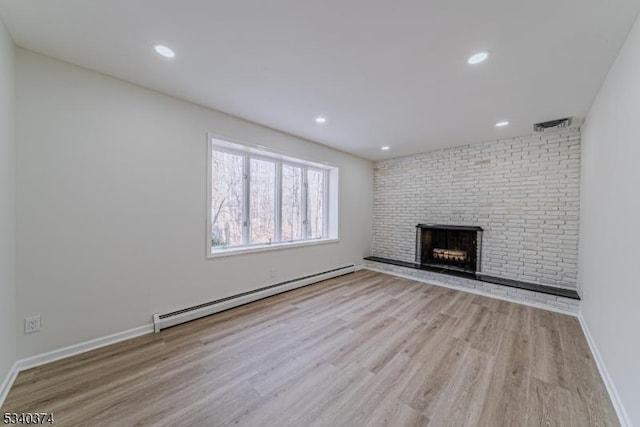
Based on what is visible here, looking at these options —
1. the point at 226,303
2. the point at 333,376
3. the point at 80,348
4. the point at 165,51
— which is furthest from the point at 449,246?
the point at 80,348

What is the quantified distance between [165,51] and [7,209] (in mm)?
1658

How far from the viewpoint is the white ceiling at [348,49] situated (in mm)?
1493

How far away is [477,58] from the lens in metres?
1.93

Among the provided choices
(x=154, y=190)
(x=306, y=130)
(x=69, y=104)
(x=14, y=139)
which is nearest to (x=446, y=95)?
(x=306, y=130)

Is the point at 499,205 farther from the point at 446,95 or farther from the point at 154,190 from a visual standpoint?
the point at 154,190

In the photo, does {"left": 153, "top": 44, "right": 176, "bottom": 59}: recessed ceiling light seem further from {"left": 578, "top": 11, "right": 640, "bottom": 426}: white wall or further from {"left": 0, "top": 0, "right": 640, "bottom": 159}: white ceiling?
{"left": 578, "top": 11, "right": 640, "bottom": 426}: white wall

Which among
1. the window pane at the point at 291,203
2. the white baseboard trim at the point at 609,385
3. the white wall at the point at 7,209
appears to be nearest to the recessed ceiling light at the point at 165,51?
the white wall at the point at 7,209

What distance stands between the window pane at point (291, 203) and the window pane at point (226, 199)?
84 cm

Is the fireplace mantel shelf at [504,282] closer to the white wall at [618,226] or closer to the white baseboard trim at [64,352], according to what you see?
the white wall at [618,226]

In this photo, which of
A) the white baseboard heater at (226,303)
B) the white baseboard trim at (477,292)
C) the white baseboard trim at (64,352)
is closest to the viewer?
the white baseboard trim at (64,352)

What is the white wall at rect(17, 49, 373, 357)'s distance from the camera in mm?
1956

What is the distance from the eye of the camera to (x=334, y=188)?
193 inches

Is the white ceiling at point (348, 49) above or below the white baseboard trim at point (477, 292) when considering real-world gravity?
above

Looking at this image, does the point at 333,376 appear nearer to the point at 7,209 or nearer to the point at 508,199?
the point at 7,209
